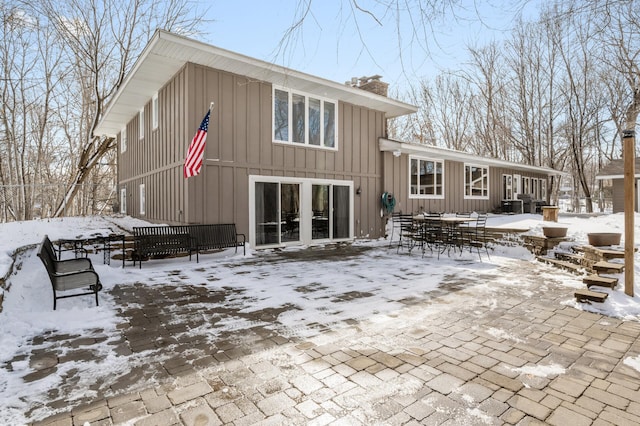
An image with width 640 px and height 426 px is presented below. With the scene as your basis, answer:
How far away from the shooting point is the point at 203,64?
8281mm

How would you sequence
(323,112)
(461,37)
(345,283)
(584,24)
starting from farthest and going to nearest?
(323,112) < (345,283) < (584,24) < (461,37)

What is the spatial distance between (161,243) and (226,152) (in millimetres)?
2764

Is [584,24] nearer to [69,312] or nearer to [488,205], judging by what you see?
[69,312]

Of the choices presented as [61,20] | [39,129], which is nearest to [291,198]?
[61,20]

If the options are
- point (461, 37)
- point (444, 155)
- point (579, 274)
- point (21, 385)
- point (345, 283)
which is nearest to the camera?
point (21, 385)

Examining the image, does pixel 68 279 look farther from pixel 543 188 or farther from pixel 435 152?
pixel 543 188

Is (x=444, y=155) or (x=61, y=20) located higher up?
(x=61, y=20)

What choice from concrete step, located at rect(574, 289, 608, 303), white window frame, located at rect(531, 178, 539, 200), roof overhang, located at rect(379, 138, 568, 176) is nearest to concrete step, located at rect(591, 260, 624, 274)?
concrete step, located at rect(574, 289, 608, 303)

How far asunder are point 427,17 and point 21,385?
4193 mm

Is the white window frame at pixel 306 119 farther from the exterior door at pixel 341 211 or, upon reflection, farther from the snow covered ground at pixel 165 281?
the snow covered ground at pixel 165 281

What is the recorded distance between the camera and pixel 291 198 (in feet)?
32.7

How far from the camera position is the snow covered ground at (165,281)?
2818 mm

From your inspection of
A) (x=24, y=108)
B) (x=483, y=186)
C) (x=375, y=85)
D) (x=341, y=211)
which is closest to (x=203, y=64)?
(x=341, y=211)

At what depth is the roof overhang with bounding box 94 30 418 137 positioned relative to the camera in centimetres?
756
